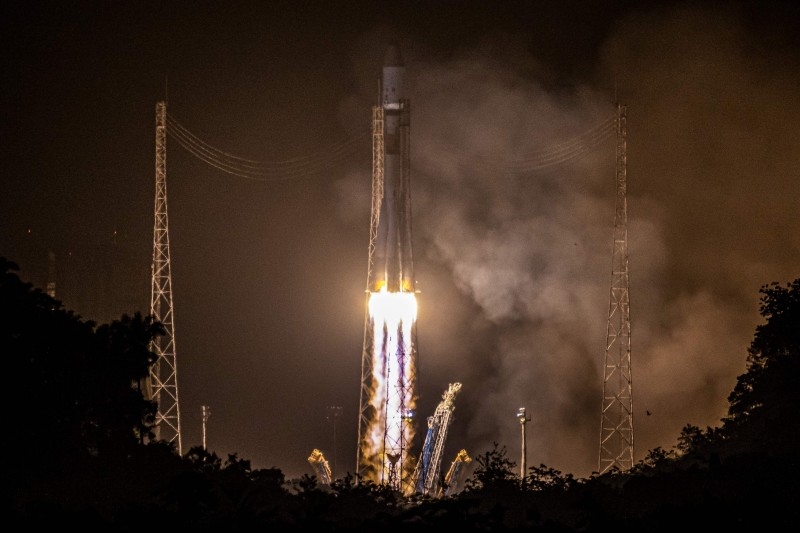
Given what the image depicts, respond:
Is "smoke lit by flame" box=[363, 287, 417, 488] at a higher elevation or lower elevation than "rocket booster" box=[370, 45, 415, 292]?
lower

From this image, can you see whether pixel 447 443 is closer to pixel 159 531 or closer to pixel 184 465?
pixel 184 465

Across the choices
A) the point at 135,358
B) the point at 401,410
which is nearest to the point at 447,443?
the point at 401,410

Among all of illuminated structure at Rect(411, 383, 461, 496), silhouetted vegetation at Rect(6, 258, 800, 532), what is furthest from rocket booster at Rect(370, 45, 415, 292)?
silhouetted vegetation at Rect(6, 258, 800, 532)

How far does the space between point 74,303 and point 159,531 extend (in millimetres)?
86290

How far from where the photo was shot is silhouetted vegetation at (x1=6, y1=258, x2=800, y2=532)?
3447 centimetres

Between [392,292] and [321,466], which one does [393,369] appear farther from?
[321,466]

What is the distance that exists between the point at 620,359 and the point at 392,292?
41.4ft

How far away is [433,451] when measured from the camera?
10394 centimetres

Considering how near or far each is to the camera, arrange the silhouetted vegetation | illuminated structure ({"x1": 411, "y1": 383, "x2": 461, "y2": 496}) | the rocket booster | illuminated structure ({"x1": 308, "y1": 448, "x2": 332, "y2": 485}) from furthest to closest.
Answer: illuminated structure ({"x1": 308, "y1": 448, "x2": 332, "y2": 485}), illuminated structure ({"x1": 411, "y1": 383, "x2": 461, "y2": 496}), the rocket booster, the silhouetted vegetation

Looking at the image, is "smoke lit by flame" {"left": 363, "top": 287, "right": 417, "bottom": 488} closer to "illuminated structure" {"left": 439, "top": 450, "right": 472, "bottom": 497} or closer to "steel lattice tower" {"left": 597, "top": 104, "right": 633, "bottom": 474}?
"illuminated structure" {"left": 439, "top": 450, "right": 472, "bottom": 497}

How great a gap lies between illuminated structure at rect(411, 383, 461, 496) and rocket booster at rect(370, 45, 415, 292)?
950cm

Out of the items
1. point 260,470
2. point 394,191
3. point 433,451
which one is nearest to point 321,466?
point 433,451

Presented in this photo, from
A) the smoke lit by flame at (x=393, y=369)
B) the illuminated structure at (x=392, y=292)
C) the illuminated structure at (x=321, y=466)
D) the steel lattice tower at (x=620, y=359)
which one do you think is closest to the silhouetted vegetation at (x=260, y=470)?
the steel lattice tower at (x=620, y=359)

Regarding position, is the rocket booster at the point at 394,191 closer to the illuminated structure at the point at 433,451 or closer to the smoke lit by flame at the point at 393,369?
the smoke lit by flame at the point at 393,369
